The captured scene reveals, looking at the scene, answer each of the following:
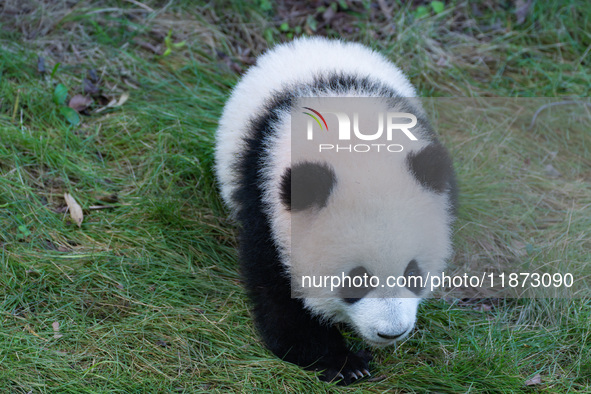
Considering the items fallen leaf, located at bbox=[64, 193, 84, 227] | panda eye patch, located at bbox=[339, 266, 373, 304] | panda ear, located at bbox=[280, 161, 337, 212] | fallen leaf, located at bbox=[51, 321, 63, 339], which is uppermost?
panda ear, located at bbox=[280, 161, 337, 212]

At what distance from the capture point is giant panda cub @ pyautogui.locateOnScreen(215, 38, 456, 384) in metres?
3.24

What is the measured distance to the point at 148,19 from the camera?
643 cm

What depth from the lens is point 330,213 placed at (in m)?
3.28

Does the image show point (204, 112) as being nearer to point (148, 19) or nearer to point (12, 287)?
point (148, 19)

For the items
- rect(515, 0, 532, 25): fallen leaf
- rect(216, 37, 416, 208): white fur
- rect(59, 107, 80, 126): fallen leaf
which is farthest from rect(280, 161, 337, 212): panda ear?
rect(515, 0, 532, 25): fallen leaf

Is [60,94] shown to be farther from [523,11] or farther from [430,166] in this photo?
[523,11]

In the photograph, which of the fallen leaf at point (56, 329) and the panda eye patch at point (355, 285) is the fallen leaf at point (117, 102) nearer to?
the fallen leaf at point (56, 329)

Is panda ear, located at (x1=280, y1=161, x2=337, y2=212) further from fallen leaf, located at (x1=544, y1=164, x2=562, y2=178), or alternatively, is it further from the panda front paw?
fallen leaf, located at (x1=544, y1=164, x2=562, y2=178)

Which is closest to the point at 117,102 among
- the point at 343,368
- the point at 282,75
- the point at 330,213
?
the point at 282,75

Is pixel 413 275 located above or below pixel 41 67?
above

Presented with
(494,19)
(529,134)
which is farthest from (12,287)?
(494,19)

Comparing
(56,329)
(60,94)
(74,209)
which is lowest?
(56,329)

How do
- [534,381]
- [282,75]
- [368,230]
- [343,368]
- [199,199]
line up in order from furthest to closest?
[199,199]
[282,75]
[343,368]
[534,381]
[368,230]

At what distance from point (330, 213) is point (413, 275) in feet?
1.95
